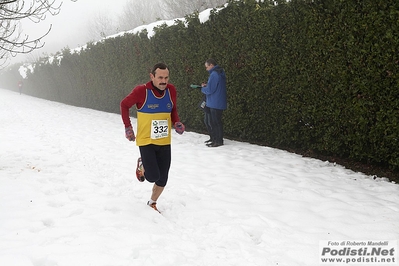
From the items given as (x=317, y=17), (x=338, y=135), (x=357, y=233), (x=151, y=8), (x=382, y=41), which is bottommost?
(x=357, y=233)

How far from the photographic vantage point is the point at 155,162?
170 inches

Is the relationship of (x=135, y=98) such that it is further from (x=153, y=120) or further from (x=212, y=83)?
(x=212, y=83)

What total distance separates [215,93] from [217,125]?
80cm

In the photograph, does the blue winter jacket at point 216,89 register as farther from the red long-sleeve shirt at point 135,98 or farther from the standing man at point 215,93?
the red long-sleeve shirt at point 135,98

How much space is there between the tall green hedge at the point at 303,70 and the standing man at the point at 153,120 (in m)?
3.34

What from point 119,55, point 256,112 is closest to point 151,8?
point 119,55

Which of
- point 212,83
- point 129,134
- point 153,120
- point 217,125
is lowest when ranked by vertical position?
point 217,125

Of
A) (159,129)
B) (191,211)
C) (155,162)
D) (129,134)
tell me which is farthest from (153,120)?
(191,211)

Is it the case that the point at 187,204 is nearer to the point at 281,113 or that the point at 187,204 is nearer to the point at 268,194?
the point at 268,194

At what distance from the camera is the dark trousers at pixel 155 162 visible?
427 cm

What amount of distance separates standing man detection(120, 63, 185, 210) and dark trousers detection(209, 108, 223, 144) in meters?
3.71

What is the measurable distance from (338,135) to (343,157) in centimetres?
50

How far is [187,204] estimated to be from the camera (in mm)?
4809

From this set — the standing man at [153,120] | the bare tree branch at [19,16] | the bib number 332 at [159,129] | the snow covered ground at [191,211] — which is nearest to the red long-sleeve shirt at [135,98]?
the standing man at [153,120]
